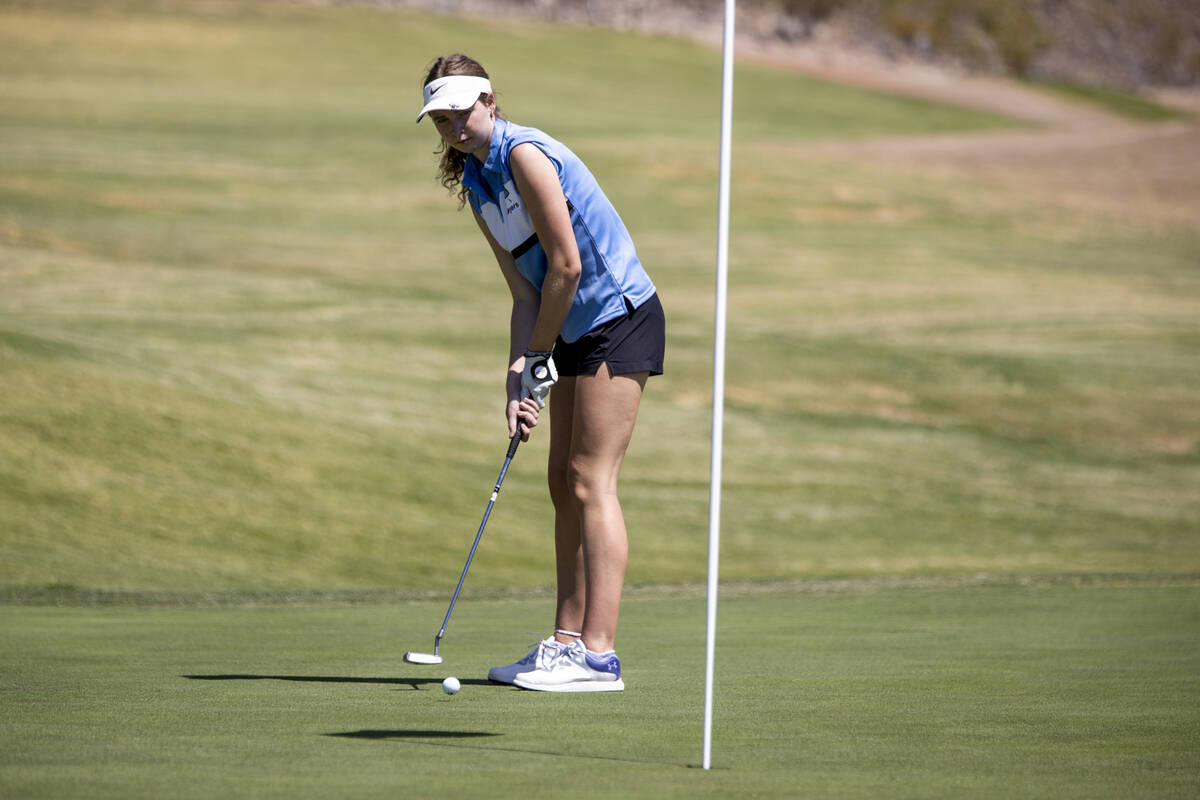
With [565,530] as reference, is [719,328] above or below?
above

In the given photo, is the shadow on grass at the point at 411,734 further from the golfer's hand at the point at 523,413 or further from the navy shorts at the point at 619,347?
the navy shorts at the point at 619,347

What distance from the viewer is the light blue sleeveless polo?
5.27 metres

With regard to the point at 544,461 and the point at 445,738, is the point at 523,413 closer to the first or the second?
the point at 445,738

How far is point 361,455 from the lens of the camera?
48.4 feet

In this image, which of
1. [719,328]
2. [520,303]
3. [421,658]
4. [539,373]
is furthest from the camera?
[520,303]

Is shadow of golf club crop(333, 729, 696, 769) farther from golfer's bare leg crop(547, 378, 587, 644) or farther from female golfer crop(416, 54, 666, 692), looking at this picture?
golfer's bare leg crop(547, 378, 587, 644)

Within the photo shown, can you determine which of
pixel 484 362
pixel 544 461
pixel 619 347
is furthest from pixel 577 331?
pixel 484 362

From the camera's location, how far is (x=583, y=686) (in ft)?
17.3

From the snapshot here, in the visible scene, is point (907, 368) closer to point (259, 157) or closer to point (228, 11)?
point (259, 157)

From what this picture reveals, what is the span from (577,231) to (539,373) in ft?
1.59

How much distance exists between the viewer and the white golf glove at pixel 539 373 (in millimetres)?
5230

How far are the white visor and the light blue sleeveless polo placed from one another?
0.14m

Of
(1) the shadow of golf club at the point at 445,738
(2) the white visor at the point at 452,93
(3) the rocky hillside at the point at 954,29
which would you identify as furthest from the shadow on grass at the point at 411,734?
(3) the rocky hillside at the point at 954,29

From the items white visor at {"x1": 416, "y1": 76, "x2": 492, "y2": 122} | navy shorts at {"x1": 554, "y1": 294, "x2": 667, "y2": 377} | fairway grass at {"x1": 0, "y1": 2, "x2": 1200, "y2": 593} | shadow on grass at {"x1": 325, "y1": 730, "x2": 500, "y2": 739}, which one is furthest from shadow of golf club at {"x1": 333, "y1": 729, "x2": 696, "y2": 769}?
fairway grass at {"x1": 0, "y1": 2, "x2": 1200, "y2": 593}
